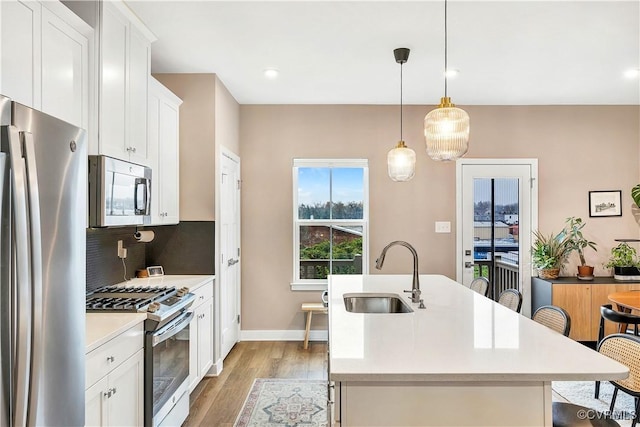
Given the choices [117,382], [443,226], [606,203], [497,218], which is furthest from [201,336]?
[606,203]

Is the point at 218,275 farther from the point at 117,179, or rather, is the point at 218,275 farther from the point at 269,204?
the point at 117,179

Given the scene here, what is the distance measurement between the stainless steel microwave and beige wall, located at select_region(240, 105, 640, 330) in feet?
7.03

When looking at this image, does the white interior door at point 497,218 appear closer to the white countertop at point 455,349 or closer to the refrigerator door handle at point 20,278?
the white countertop at point 455,349

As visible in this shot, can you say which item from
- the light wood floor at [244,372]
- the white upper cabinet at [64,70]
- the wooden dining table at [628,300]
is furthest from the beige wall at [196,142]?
the wooden dining table at [628,300]

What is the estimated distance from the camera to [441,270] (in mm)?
4820

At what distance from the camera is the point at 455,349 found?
5.32 ft

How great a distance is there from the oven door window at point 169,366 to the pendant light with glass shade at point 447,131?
1870 mm

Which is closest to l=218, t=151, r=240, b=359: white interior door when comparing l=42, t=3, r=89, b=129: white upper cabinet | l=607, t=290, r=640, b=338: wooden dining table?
l=42, t=3, r=89, b=129: white upper cabinet

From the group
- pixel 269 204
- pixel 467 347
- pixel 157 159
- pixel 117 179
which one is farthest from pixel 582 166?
pixel 117 179

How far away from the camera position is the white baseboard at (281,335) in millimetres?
4754

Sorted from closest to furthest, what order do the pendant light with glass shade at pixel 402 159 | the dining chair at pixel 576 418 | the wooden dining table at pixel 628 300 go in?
the dining chair at pixel 576 418, the wooden dining table at pixel 628 300, the pendant light with glass shade at pixel 402 159

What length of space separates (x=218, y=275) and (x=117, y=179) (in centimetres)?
162

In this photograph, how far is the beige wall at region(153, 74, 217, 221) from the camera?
12.2ft

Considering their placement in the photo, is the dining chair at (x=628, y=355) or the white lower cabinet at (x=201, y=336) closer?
the dining chair at (x=628, y=355)
